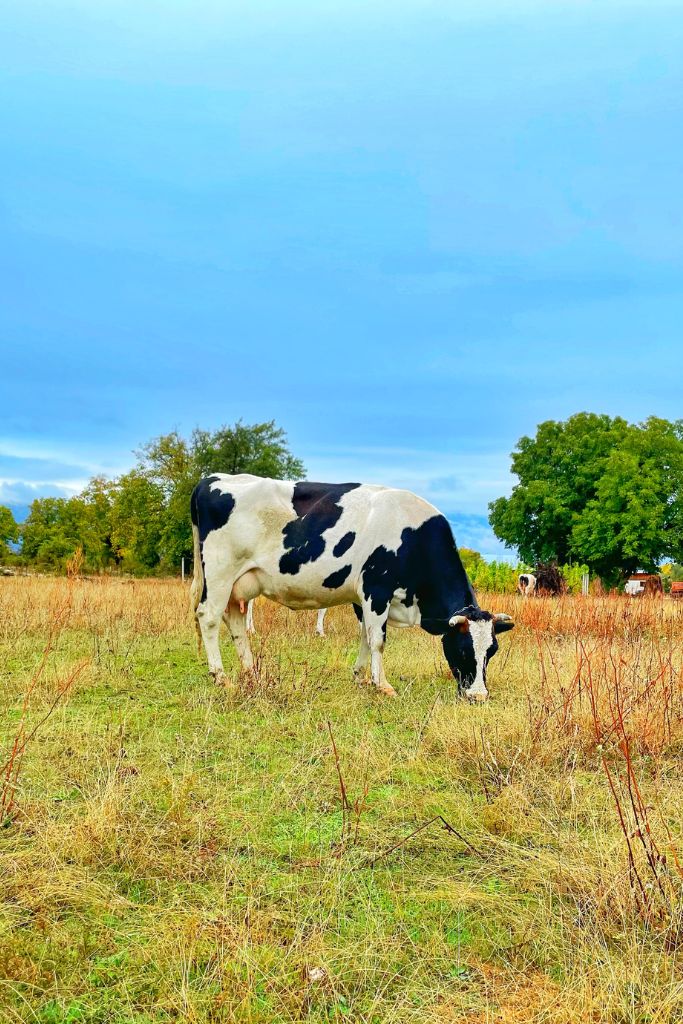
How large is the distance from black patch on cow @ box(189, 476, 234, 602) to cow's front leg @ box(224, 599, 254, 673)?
0.40 m

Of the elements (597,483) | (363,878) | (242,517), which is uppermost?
(597,483)

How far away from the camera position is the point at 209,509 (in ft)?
26.9

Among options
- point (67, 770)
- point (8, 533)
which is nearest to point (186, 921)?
point (67, 770)

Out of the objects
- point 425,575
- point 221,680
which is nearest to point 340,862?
point 221,680

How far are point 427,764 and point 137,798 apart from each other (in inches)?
83.3

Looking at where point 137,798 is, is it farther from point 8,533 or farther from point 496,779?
point 8,533

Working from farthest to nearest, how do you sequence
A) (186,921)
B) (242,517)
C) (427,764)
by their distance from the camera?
1. (242,517)
2. (427,764)
3. (186,921)

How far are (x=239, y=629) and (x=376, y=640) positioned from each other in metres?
1.74

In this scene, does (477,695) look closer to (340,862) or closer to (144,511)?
(340,862)

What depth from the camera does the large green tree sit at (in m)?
41.7

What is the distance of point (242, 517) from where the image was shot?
811cm

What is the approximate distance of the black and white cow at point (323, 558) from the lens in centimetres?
809

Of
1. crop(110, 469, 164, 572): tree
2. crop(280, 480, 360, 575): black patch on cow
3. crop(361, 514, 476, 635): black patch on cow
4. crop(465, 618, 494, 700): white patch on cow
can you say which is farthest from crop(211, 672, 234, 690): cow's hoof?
crop(110, 469, 164, 572): tree

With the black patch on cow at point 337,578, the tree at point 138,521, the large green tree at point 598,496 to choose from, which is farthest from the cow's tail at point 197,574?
the tree at point 138,521
